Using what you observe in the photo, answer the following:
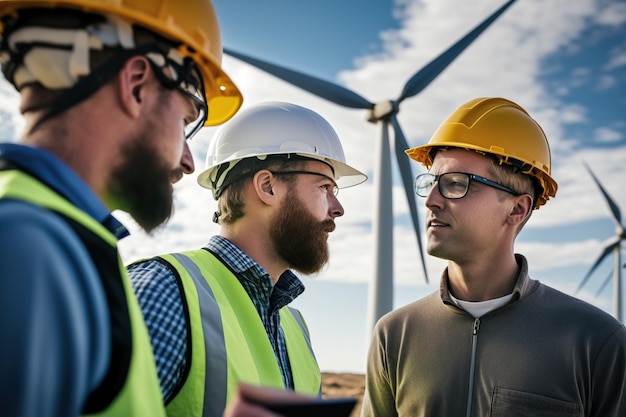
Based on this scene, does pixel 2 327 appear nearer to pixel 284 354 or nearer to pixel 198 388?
pixel 198 388

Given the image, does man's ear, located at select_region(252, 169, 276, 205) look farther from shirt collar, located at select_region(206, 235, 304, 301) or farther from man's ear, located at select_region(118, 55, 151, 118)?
man's ear, located at select_region(118, 55, 151, 118)

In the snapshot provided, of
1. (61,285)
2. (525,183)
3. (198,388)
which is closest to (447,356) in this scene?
(525,183)

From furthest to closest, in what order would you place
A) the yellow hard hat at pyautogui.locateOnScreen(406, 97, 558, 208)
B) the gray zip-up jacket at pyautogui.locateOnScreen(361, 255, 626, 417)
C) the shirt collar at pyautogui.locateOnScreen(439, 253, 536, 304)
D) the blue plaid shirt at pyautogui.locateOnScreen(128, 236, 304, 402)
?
the yellow hard hat at pyautogui.locateOnScreen(406, 97, 558, 208)
the shirt collar at pyautogui.locateOnScreen(439, 253, 536, 304)
the gray zip-up jacket at pyautogui.locateOnScreen(361, 255, 626, 417)
the blue plaid shirt at pyautogui.locateOnScreen(128, 236, 304, 402)

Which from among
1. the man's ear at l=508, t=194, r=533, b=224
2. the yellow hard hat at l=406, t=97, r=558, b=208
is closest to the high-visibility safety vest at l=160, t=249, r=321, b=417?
the man's ear at l=508, t=194, r=533, b=224

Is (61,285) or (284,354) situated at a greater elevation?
(61,285)

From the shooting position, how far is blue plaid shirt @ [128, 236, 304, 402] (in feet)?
8.33

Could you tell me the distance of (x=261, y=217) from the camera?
14.5 feet

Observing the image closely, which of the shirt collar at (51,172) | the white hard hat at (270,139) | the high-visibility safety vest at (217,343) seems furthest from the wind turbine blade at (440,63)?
the shirt collar at (51,172)

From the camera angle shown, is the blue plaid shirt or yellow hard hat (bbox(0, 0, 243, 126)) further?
the blue plaid shirt

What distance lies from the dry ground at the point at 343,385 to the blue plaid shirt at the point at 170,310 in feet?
77.0

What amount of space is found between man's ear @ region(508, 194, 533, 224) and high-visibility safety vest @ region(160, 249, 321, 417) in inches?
87.0

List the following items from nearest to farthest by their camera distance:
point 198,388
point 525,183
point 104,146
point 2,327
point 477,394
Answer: point 2,327 → point 104,146 → point 198,388 → point 477,394 → point 525,183

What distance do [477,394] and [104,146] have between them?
3.11m

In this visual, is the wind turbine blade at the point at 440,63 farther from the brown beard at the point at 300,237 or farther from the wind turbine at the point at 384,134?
the brown beard at the point at 300,237
